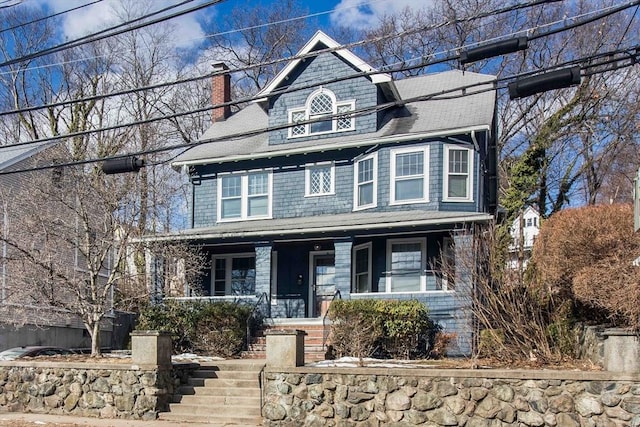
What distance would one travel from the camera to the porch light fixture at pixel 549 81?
9.46 metres

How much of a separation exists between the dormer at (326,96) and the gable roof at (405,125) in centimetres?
33

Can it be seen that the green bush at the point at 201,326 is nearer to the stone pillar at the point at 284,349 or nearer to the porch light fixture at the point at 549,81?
the stone pillar at the point at 284,349

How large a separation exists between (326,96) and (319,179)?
8.56ft

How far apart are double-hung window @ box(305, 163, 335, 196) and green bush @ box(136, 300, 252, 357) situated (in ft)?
16.1

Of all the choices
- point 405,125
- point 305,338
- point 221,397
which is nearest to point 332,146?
point 405,125

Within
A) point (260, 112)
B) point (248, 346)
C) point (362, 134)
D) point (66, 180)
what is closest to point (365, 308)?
point (248, 346)

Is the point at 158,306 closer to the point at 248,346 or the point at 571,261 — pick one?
the point at 248,346

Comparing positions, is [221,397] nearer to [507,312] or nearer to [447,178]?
[507,312]

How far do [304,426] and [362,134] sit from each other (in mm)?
10857

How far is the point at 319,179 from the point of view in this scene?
2061cm

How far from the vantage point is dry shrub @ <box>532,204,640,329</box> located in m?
9.76

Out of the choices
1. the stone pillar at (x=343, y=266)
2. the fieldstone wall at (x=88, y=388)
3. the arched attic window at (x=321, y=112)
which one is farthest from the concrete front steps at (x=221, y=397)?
the arched attic window at (x=321, y=112)

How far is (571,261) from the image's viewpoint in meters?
11.4

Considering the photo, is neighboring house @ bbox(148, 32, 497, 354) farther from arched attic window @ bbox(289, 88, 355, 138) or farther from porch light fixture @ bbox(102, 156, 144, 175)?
porch light fixture @ bbox(102, 156, 144, 175)
